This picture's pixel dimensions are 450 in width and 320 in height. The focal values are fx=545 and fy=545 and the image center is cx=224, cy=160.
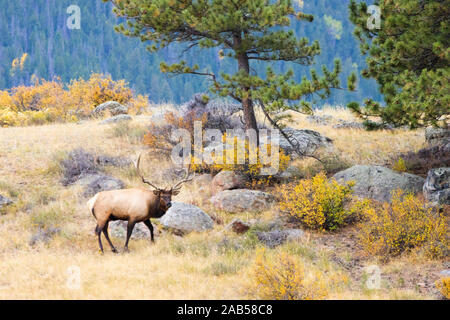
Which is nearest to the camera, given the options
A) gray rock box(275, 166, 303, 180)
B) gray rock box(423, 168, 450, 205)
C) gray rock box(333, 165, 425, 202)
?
gray rock box(423, 168, 450, 205)

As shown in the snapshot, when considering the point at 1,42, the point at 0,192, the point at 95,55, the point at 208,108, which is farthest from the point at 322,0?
the point at 0,192

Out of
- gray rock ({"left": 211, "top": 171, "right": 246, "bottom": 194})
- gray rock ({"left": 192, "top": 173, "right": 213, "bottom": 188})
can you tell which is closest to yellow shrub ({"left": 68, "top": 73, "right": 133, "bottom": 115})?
gray rock ({"left": 192, "top": 173, "right": 213, "bottom": 188})

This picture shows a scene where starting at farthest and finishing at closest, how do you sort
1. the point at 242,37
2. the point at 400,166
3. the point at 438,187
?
the point at 242,37, the point at 400,166, the point at 438,187

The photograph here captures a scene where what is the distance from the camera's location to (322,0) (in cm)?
10475

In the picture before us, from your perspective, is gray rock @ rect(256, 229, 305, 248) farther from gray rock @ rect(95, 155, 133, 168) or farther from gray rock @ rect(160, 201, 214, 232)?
gray rock @ rect(95, 155, 133, 168)

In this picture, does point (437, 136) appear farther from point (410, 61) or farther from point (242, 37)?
point (242, 37)

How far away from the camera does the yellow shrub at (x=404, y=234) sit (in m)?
9.23

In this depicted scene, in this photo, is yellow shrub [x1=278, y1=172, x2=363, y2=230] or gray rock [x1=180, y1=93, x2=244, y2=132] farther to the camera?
gray rock [x1=180, y1=93, x2=244, y2=132]

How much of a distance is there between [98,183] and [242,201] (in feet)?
13.4

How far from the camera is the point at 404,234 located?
9398mm

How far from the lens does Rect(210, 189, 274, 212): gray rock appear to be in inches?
482

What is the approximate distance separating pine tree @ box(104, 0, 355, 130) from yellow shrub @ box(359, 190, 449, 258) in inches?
135

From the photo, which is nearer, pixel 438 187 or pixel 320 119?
pixel 438 187

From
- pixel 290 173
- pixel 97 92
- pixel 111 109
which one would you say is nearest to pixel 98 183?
pixel 290 173
